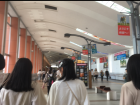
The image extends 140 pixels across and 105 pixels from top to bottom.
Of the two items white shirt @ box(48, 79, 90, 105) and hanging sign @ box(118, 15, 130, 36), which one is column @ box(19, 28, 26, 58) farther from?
white shirt @ box(48, 79, 90, 105)

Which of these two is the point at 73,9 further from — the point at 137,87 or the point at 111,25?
the point at 137,87

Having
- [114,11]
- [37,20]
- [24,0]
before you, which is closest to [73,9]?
[114,11]

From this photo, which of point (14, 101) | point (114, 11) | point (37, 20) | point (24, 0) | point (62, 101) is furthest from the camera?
point (37, 20)

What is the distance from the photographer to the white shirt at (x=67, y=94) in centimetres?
209

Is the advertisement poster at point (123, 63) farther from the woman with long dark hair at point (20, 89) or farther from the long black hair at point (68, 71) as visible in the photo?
the woman with long dark hair at point (20, 89)

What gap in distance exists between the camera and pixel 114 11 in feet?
32.7

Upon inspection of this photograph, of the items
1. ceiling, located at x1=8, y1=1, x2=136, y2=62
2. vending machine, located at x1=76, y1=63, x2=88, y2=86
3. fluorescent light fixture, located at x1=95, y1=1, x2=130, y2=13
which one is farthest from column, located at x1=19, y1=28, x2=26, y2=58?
fluorescent light fixture, located at x1=95, y1=1, x2=130, y2=13

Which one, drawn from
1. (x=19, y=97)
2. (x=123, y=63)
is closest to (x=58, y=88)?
(x=19, y=97)

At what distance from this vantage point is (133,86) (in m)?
1.52

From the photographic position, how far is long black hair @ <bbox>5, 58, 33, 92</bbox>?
172cm

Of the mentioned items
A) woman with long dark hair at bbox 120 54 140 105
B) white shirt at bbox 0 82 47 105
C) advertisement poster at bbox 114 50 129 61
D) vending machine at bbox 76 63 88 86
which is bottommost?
vending machine at bbox 76 63 88 86

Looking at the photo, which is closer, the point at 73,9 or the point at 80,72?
the point at 73,9

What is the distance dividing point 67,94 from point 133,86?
3.33 ft

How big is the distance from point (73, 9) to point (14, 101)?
10293 mm
